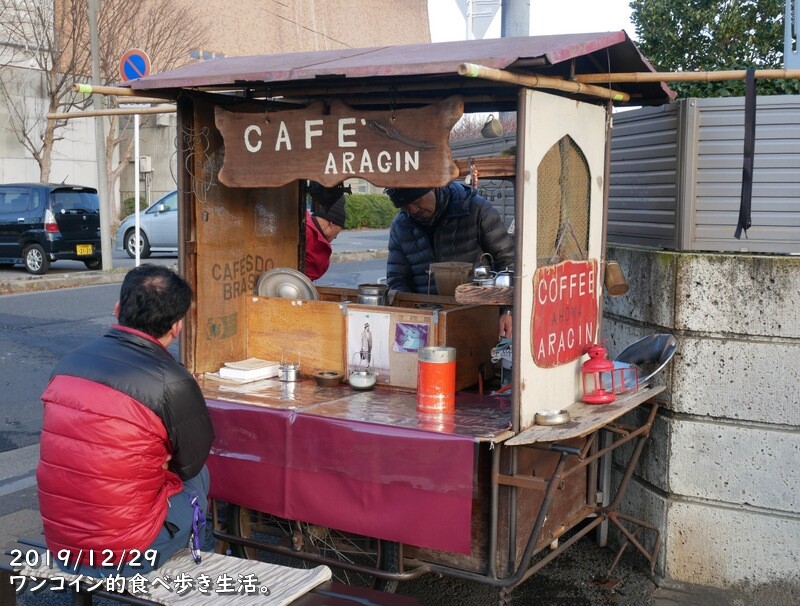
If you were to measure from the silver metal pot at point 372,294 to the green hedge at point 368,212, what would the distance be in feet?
86.3

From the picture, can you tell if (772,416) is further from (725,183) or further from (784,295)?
(725,183)

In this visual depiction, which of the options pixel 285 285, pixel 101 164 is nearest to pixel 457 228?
pixel 285 285

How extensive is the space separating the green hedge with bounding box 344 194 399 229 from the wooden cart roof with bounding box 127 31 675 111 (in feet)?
87.6

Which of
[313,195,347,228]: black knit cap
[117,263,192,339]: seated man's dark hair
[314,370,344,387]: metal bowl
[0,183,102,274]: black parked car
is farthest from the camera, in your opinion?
[0,183,102,274]: black parked car

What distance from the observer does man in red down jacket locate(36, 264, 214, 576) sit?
2.98 meters

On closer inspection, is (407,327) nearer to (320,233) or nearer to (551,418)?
(551,418)

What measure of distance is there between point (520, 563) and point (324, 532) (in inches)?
36.7

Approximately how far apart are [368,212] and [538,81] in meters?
29.0

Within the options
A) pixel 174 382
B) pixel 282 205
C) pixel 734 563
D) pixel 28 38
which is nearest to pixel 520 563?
pixel 734 563

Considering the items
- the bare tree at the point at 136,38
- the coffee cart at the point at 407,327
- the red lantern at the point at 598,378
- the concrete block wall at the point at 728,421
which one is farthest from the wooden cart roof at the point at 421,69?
the bare tree at the point at 136,38

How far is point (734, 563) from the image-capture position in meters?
4.21

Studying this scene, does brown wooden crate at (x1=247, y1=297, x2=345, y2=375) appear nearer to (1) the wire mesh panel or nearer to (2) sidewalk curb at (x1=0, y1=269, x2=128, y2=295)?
(1) the wire mesh panel

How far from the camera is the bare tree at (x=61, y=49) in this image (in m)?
21.1

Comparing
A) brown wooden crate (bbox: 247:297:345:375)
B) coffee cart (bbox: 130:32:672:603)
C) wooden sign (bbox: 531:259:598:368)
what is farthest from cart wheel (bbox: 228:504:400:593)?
wooden sign (bbox: 531:259:598:368)
